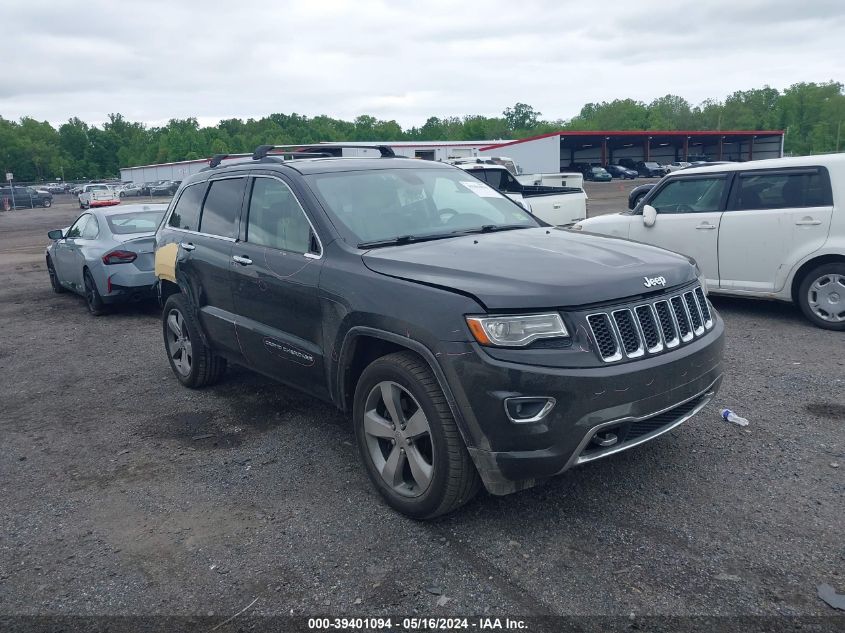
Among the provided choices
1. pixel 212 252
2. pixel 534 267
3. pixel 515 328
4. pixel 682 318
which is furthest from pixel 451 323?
pixel 212 252

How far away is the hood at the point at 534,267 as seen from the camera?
10.9 ft

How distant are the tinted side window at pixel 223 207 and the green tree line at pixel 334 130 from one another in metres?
122

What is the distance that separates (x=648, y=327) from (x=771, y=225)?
4739mm

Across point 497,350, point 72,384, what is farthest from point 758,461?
point 72,384

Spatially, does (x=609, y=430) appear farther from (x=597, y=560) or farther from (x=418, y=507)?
(x=418, y=507)

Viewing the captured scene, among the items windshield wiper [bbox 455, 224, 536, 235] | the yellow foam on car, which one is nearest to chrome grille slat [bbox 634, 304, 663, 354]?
windshield wiper [bbox 455, 224, 536, 235]

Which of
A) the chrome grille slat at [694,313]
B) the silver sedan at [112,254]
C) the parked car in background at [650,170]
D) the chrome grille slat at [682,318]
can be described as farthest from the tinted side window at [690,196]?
the parked car in background at [650,170]

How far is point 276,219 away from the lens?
480 cm

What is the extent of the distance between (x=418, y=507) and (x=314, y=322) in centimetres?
128

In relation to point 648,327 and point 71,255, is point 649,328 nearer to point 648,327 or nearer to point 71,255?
point 648,327

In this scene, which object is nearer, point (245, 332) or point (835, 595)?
point (835, 595)

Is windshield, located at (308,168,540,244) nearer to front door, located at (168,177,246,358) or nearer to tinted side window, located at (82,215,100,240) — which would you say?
front door, located at (168,177,246,358)

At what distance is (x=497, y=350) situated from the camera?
3254 millimetres

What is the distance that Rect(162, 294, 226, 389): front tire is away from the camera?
5.93m
